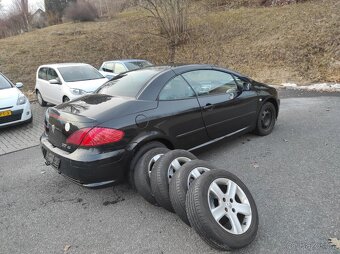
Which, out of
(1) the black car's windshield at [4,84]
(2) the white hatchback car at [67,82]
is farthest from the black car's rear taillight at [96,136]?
(1) the black car's windshield at [4,84]

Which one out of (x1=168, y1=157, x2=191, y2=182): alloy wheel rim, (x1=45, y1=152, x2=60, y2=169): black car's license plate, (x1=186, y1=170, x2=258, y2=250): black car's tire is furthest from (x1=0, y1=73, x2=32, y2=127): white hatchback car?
(x1=186, y1=170, x2=258, y2=250): black car's tire

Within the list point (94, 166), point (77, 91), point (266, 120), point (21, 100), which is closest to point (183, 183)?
point (94, 166)

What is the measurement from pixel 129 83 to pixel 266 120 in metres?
2.77

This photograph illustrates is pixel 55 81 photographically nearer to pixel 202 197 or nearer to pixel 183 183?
pixel 183 183

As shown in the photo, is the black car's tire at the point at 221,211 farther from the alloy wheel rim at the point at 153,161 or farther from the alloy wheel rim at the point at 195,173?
the alloy wheel rim at the point at 153,161

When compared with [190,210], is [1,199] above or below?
below

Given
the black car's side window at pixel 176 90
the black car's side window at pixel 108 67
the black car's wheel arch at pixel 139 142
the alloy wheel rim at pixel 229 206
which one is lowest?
the black car's side window at pixel 108 67

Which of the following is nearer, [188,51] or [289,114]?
[289,114]

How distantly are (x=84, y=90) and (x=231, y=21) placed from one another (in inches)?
558

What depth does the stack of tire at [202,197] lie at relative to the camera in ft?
8.66

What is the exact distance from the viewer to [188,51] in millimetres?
18500

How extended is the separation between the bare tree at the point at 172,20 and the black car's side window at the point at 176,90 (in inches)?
560

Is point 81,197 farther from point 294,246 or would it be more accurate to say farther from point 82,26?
point 82,26

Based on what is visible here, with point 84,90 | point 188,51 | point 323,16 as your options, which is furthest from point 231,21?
point 84,90
